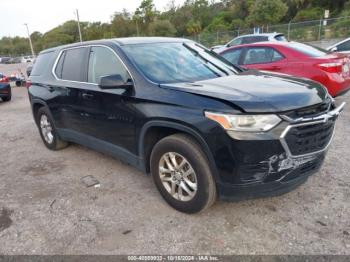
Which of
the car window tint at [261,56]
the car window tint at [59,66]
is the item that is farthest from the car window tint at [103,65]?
the car window tint at [261,56]

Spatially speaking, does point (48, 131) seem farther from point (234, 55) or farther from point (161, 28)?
point (161, 28)

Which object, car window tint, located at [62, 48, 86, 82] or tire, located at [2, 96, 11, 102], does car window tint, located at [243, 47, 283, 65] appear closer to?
car window tint, located at [62, 48, 86, 82]

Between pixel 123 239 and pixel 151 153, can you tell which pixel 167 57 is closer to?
pixel 151 153

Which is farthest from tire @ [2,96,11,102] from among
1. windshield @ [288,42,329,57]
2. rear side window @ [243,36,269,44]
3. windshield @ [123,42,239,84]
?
rear side window @ [243,36,269,44]

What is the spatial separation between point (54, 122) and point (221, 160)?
3302mm

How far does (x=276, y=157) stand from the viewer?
100 inches

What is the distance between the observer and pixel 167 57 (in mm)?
3680

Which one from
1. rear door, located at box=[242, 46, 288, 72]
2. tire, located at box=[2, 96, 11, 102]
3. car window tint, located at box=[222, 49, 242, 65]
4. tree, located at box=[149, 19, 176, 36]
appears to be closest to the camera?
rear door, located at box=[242, 46, 288, 72]

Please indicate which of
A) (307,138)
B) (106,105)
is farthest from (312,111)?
(106,105)

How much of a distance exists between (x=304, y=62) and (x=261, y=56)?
3.34ft

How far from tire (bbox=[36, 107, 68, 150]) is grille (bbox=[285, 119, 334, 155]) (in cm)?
380

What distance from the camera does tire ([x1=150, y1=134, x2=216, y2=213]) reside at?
279 centimetres

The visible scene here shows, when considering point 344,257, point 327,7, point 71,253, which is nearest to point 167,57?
point 71,253

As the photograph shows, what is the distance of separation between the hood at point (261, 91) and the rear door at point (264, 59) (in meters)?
3.33
